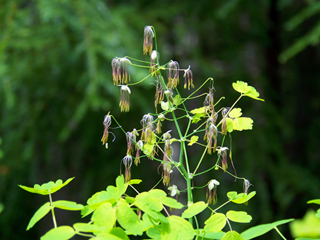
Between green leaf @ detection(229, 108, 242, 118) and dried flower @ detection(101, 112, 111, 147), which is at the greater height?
green leaf @ detection(229, 108, 242, 118)

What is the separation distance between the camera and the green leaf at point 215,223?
480 millimetres

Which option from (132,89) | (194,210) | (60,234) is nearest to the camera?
(60,234)

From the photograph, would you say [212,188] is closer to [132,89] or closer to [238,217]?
[238,217]

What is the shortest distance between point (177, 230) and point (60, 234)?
163 mm

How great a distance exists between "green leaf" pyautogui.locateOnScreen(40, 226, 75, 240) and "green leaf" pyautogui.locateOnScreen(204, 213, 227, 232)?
21 centimetres

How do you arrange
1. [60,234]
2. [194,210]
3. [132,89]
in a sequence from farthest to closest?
[132,89] < [194,210] < [60,234]

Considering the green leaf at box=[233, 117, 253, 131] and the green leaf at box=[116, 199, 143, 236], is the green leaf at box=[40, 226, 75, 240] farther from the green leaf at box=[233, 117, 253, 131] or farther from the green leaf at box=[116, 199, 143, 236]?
the green leaf at box=[233, 117, 253, 131]

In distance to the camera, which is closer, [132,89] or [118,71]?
[118,71]

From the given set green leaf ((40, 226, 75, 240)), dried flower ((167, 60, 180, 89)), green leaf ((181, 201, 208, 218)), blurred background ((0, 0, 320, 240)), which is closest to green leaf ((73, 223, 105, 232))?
green leaf ((40, 226, 75, 240))

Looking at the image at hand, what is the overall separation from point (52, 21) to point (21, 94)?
0.69m

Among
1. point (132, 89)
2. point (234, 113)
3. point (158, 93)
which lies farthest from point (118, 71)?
point (132, 89)

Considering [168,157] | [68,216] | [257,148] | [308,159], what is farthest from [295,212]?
[168,157]

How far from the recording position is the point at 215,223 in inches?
19.1

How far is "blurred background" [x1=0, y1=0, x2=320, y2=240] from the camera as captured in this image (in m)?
1.83
